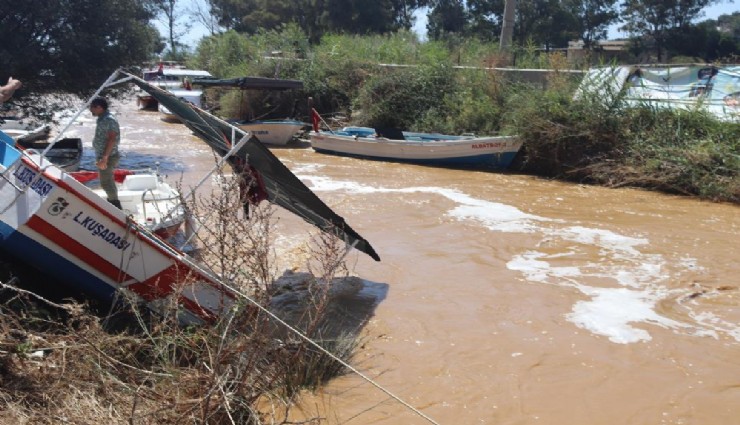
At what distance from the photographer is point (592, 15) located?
132 ft

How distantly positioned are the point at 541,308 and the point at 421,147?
10590 mm

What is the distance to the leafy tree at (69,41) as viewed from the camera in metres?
13.7

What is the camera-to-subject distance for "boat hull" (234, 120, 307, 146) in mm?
21391

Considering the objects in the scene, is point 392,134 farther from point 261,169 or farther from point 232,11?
point 232,11

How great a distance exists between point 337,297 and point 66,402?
13.3 ft

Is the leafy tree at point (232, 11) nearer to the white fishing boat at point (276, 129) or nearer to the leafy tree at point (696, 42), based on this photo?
the leafy tree at point (696, 42)

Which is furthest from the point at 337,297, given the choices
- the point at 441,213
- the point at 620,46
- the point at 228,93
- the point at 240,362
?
the point at 620,46

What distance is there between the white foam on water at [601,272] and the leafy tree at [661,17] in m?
26.9

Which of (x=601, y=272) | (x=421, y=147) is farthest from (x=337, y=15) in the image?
(x=601, y=272)

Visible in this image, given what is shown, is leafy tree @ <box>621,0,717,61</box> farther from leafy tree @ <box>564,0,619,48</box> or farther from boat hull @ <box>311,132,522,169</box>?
boat hull @ <box>311,132,522,169</box>

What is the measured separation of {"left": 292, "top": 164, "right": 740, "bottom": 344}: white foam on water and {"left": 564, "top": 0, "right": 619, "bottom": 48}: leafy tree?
3080 centimetres

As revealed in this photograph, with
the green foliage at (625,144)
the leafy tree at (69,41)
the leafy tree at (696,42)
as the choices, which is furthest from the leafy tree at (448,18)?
the leafy tree at (69,41)

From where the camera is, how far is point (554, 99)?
16.5 meters

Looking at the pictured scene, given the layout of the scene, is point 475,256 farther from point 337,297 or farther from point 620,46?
point 620,46
